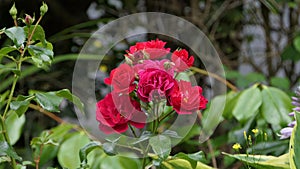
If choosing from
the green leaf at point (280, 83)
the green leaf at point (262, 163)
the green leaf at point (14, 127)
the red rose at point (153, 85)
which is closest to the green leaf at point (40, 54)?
the red rose at point (153, 85)

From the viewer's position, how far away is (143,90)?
25.7 inches

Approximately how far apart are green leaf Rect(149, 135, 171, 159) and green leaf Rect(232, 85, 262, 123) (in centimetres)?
42

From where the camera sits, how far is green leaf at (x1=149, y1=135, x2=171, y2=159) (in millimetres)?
673

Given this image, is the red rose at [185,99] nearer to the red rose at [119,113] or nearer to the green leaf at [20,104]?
the red rose at [119,113]

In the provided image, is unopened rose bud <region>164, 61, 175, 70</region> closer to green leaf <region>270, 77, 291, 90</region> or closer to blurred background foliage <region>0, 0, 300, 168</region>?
green leaf <region>270, 77, 291, 90</region>

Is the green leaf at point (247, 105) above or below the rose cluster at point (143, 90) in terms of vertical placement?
below

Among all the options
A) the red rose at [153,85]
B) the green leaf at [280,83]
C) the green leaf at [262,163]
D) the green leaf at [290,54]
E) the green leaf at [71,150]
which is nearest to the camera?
the red rose at [153,85]

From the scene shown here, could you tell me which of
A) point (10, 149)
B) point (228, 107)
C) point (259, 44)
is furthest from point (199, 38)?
point (10, 149)

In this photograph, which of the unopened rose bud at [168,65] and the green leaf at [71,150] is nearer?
the unopened rose bud at [168,65]

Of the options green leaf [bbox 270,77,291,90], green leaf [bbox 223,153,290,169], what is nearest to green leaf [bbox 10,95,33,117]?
green leaf [bbox 223,153,290,169]

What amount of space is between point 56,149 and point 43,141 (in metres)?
0.33

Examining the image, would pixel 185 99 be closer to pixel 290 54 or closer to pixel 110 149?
pixel 110 149

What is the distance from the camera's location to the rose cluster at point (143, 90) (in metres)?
0.65

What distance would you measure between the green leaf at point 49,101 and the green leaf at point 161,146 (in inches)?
5.3
